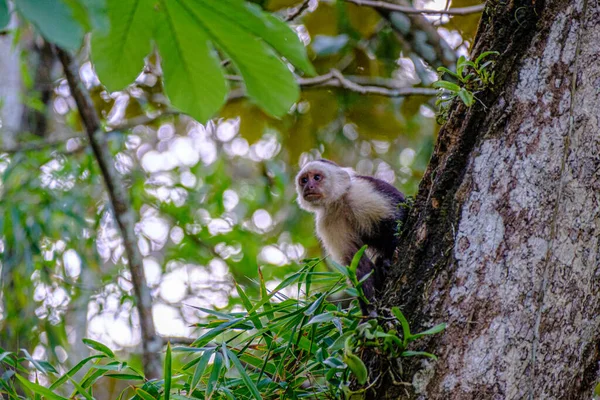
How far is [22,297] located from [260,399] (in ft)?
9.29

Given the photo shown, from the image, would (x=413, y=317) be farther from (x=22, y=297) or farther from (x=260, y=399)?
(x=22, y=297)

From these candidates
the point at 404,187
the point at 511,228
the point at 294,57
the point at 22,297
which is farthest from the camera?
the point at 404,187

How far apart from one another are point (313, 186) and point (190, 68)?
7.04 ft

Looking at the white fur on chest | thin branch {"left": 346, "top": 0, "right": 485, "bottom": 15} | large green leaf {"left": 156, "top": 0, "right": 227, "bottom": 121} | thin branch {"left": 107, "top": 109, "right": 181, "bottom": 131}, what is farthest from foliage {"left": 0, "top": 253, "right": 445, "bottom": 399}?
thin branch {"left": 107, "top": 109, "right": 181, "bottom": 131}

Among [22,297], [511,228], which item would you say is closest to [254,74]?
[511,228]

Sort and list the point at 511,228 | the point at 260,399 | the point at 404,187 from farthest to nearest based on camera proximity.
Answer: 1. the point at 404,187
2. the point at 260,399
3. the point at 511,228

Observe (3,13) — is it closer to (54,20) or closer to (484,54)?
(54,20)

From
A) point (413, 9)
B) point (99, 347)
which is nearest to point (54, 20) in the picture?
point (99, 347)

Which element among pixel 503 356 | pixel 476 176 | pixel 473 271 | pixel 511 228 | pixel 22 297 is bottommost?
pixel 22 297

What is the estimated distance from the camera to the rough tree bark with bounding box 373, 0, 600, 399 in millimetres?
1622

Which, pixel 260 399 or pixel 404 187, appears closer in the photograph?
pixel 260 399

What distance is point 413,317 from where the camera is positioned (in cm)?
173

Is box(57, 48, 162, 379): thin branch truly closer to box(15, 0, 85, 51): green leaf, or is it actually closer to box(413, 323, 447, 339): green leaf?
box(413, 323, 447, 339): green leaf

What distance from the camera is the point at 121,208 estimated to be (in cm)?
402
